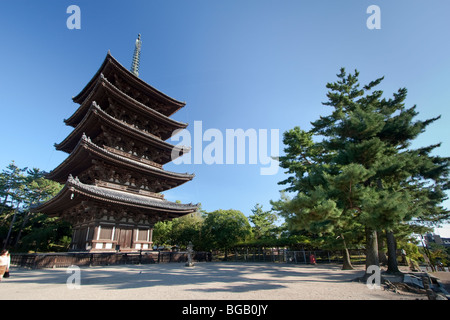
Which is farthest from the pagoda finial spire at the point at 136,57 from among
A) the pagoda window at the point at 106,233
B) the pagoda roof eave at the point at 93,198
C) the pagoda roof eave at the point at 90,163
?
the pagoda window at the point at 106,233

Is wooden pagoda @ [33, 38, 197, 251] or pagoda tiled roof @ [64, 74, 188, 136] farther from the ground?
pagoda tiled roof @ [64, 74, 188, 136]

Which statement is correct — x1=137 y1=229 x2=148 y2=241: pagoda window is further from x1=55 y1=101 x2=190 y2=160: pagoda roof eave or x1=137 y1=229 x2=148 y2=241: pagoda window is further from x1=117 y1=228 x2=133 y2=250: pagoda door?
x1=55 y1=101 x2=190 y2=160: pagoda roof eave

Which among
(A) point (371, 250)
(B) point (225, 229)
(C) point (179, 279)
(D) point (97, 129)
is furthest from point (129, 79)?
(A) point (371, 250)

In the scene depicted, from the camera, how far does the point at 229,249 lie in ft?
82.3

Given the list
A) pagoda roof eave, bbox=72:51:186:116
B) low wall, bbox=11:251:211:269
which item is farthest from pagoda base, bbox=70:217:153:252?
pagoda roof eave, bbox=72:51:186:116

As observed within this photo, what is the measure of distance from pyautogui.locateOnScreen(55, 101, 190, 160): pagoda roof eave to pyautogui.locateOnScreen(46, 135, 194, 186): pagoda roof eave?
7.68 ft

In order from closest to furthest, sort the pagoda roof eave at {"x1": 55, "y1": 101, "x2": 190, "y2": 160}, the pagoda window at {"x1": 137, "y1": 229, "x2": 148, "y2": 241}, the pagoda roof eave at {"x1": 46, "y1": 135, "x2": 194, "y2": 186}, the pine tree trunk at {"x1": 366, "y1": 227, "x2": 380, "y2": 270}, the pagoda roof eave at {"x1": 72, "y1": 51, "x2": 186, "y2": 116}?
1. the pine tree trunk at {"x1": 366, "y1": 227, "x2": 380, "y2": 270}
2. the pagoda roof eave at {"x1": 46, "y1": 135, "x2": 194, "y2": 186}
3. the pagoda roof eave at {"x1": 55, "y1": 101, "x2": 190, "y2": 160}
4. the pagoda window at {"x1": 137, "y1": 229, "x2": 148, "y2": 241}
5. the pagoda roof eave at {"x1": 72, "y1": 51, "x2": 186, "y2": 116}

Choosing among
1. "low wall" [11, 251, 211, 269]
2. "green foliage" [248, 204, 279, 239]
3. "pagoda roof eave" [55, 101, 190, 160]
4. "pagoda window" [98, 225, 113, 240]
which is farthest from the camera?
"green foliage" [248, 204, 279, 239]

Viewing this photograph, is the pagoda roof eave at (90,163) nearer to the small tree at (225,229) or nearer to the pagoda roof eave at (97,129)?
the pagoda roof eave at (97,129)

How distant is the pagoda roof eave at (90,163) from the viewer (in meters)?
15.2

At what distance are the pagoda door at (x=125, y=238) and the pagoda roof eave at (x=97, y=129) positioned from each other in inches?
319

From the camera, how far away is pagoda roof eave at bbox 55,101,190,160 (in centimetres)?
1673
